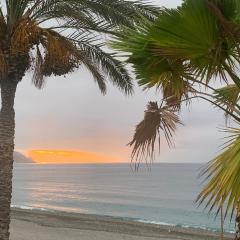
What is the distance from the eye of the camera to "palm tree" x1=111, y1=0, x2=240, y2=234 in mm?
3789

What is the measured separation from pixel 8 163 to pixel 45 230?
13.3m

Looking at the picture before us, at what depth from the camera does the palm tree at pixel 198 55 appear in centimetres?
379

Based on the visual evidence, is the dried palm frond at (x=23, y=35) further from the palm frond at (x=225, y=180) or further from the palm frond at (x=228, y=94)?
the palm frond at (x=225, y=180)

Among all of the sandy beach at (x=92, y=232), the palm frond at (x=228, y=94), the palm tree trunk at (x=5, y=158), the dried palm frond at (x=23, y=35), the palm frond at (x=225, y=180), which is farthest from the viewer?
the sandy beach at (x=92, y=232)

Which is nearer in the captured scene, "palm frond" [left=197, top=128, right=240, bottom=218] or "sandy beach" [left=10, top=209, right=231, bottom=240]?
"palm frond" [left=197, top=128, right=240, bottom=218]

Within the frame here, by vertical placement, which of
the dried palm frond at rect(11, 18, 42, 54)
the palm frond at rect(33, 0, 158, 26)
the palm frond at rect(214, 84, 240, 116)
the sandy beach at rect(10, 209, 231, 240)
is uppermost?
the palm frond at rect(33, 0, 158, 26)

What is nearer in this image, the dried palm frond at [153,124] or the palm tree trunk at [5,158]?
the dried palm frond at [153,124]

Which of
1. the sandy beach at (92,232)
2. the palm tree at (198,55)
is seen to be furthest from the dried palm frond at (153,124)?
the sandy beach at (92,232)

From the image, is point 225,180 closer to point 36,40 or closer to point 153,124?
point 153,124

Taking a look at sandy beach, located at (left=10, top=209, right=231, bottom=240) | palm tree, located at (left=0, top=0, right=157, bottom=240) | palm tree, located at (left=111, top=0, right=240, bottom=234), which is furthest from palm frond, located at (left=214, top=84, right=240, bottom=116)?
sandy beach, located at (left=10, top=209, right=231, bottom=240)

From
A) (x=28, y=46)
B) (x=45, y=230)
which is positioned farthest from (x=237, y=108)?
(x=45, y=230)

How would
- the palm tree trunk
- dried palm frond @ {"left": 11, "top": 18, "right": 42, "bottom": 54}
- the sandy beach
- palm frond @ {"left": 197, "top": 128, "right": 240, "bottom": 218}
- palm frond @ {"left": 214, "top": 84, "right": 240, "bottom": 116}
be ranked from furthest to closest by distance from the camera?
the sandy beach, the palm tree trunk, dried palm frond @ {"left": 11, "top": 18, "right": 42, "bottom": 54}, palm frond @ {"left": 214, "top": 84, "right": 240, "bottom": 116}, palm frond @ {"left": 197, "top": 128, "right": 240, "bottom": 218}

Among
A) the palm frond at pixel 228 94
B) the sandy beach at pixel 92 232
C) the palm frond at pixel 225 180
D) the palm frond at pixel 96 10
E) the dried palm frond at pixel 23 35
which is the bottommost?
the sandy beach at pixel 92 232

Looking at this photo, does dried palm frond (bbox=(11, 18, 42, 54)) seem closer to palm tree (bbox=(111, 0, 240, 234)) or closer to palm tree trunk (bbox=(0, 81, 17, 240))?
palm tree trunk (bbox=(0, 81, 17, 240))
